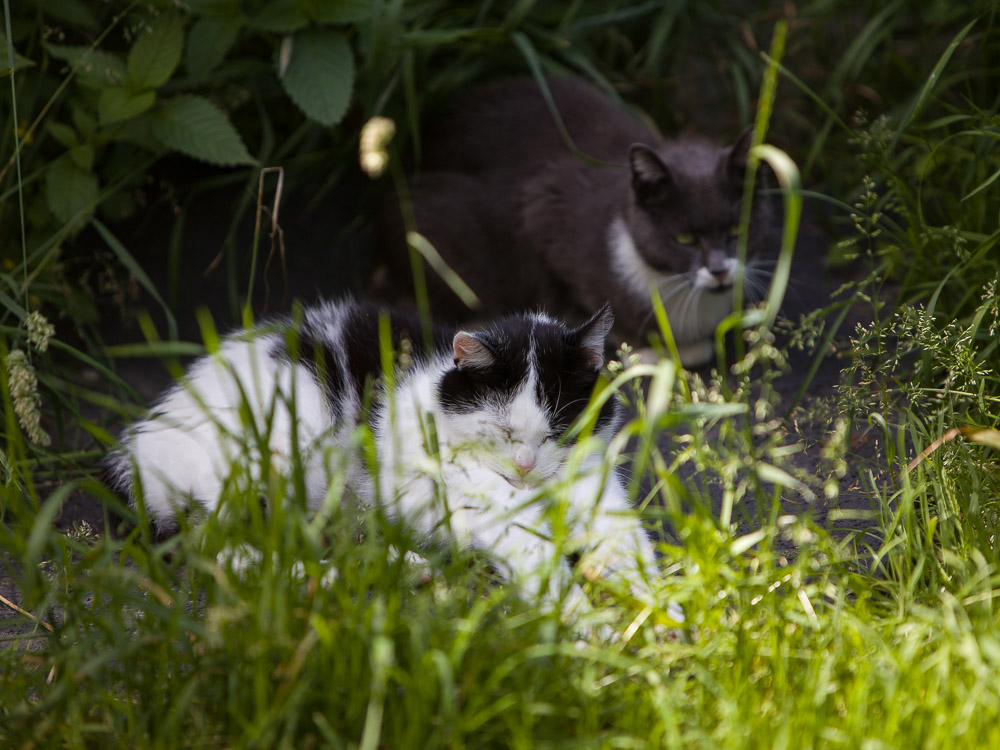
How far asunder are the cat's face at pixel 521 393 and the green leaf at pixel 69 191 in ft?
3.98

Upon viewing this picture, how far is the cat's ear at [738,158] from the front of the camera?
2785 mm

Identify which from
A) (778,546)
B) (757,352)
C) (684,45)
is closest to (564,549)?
(757,352)

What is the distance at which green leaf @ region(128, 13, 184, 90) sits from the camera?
2.57 metres

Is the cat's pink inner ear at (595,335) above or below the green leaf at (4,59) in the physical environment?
below

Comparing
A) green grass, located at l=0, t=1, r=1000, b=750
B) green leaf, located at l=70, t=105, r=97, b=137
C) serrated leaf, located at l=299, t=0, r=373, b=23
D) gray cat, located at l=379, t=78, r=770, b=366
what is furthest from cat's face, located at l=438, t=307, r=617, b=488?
green leaf, located at l=70, t=105, r=97, b=137

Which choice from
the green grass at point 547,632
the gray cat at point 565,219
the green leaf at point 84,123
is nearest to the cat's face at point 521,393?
the green grass at point 547,632

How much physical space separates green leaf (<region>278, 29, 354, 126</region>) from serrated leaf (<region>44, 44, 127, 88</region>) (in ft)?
1.43

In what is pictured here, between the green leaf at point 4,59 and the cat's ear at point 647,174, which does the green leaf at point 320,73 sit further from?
the cat's ear at point 647,174

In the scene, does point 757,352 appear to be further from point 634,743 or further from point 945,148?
point 945,148

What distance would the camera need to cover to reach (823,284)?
3.30 m

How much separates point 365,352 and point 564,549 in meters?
0.90

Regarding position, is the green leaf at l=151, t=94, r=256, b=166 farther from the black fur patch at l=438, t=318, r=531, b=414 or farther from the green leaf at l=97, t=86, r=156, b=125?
the black fur patch at l=438, t=318, r=531, b=414

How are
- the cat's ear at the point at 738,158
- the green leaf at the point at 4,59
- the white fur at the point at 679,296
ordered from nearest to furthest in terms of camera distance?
the green leaf at the point at 4,59, the cat's ear at the point at 738,158, the white fur at the point at 679,296

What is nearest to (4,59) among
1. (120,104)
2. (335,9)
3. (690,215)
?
(120,104)
